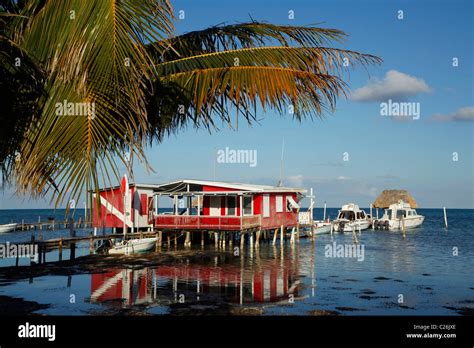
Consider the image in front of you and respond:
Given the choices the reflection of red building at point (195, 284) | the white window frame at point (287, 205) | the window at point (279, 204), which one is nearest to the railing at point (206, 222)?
the window at point (279, 204)

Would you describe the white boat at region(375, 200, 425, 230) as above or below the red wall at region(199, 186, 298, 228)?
below

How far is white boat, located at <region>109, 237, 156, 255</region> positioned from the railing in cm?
211

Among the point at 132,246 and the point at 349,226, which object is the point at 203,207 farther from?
the point at 349,226

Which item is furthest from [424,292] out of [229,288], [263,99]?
[263,99]

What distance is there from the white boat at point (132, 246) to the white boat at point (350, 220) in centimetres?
3532

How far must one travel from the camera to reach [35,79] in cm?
431

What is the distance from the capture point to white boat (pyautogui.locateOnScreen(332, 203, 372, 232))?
216ft

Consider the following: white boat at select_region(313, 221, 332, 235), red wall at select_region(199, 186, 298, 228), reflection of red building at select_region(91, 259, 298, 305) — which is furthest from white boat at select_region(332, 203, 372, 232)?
reflection of red building at select_region(91, 259, 298, 305)

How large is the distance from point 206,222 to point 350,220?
38.8 metres

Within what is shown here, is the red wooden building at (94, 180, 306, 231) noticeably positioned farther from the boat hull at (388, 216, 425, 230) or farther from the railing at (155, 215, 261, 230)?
the boat hull at (388, 216, 425, 230)

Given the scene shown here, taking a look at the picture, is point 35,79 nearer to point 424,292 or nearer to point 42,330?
point 42,330

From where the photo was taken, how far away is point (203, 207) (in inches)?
1640

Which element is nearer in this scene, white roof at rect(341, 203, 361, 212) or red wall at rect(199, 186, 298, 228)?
red wall at rect(199, 186, 298, 228)

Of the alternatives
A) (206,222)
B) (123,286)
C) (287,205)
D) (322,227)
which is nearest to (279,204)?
(287,205)
